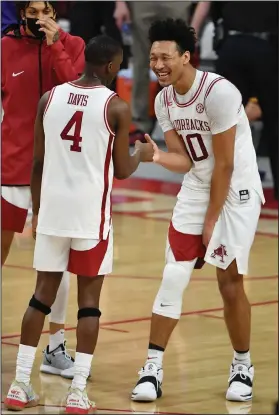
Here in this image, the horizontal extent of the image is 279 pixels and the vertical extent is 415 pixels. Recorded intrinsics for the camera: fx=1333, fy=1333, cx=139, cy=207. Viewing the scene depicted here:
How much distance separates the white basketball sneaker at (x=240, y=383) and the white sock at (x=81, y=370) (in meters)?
0.84

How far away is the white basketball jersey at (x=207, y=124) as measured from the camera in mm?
6133

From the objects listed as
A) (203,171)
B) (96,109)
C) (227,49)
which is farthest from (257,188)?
(227,49)

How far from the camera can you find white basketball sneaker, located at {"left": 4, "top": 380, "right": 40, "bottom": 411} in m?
6.03

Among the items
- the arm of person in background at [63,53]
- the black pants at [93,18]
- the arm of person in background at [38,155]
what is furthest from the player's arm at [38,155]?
the black pants at [93,18]

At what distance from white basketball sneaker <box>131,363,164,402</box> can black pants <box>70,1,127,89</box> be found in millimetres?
5387

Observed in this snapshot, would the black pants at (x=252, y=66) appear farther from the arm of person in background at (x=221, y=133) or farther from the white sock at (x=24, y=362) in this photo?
the white sock at (x=24, y=362)

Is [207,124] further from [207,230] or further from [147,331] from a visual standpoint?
[147,331]

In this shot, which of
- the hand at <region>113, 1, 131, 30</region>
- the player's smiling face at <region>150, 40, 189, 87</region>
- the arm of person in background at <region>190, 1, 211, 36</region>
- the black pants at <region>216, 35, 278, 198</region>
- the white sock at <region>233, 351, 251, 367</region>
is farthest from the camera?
the hand at <region>113, 1, 131, 30</region>

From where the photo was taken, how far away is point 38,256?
6.02 meters

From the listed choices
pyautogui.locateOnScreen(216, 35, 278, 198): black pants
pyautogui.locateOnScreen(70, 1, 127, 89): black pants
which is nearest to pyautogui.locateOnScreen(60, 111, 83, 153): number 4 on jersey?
pyautogui.locateOnScreen(216, 35, 278, 198): black pants

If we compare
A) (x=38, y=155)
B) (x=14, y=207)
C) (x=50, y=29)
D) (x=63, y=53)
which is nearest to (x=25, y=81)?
(x=63, y=53)

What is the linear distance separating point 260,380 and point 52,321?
1.10 m

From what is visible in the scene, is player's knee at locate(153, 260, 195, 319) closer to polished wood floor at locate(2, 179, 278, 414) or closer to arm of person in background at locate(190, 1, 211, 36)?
polished wood floor at locate(2, 179, 278, 414)

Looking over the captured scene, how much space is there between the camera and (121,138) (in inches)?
229
